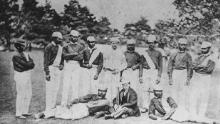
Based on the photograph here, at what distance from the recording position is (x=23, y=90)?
6.34 meters

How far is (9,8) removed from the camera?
27.8ft

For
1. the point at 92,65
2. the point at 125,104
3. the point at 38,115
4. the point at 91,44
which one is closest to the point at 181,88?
the point at 125,104

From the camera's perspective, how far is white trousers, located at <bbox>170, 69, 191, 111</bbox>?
682 cm

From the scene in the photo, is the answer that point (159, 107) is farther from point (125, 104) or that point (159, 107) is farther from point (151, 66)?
point (151, 66)

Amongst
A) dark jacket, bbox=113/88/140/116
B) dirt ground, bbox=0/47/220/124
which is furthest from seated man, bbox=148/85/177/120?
dark jacket, bbox=113/88/140/116

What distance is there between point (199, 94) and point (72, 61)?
2.62 meters

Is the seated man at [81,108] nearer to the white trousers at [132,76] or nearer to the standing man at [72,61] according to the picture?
the standing man at [72,61]

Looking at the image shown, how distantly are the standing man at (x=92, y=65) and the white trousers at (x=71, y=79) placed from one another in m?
0.21

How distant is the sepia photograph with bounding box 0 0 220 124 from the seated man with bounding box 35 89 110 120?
0.02m

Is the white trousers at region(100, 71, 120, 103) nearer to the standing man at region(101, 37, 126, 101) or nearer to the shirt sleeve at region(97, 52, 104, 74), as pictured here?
the standing man at region(101, 37, 126, 101)

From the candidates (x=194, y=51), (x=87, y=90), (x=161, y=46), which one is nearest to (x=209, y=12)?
(x=194, y=51)

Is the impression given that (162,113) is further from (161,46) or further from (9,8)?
(9,8)

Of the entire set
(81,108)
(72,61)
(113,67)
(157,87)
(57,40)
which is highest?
(57,40)

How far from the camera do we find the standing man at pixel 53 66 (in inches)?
256
